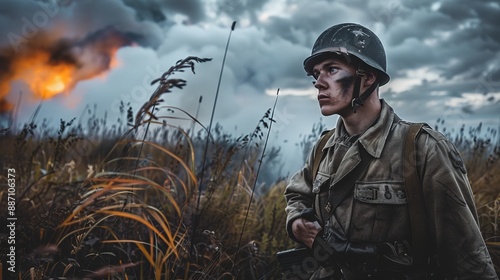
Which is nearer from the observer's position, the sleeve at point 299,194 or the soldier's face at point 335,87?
the soldier's face at point 335,87

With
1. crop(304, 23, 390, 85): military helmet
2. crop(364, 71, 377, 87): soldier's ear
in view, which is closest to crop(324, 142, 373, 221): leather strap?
crop(364, 71, 377, 87): soldier's ear

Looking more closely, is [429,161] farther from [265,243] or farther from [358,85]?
[265,243]

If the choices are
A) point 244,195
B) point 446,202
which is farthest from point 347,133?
point 244,195

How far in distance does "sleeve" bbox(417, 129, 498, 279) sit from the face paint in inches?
21.1

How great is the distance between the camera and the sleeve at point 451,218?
1852mm

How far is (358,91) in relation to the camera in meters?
2.26

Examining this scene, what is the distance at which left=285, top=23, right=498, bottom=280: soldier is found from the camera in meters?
1.88

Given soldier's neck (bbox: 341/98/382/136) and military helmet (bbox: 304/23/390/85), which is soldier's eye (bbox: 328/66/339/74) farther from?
soldier's neck (bbox: 341/98/382/136)

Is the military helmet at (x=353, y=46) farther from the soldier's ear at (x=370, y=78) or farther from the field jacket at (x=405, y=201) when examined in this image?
the field jacket at (x=405, y=201)

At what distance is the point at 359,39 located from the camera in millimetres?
2408

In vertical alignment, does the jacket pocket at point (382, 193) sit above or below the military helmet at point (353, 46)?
below

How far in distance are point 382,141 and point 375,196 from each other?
29cm

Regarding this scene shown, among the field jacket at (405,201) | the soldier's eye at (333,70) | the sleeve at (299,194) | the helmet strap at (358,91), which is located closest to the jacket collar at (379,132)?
the field jacket at (405,201)

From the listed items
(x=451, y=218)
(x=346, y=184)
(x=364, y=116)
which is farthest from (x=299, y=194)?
(x=451, y=218)
